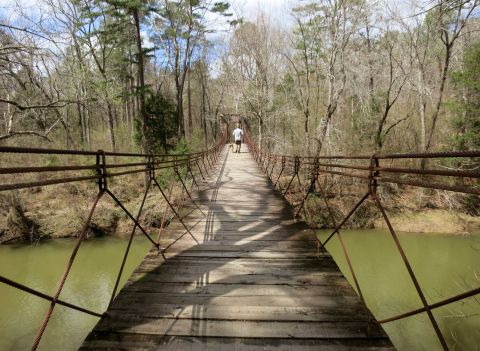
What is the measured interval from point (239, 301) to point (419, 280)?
8786 millimetres

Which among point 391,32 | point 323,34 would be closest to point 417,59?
point 391,32

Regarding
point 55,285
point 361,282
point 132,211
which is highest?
point 132,211

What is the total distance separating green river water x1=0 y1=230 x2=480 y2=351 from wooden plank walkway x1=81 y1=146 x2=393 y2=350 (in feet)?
13.0

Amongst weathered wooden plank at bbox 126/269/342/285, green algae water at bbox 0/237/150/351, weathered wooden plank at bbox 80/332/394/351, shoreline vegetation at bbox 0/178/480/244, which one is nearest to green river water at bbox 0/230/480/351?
green algae water at bbox 0/237/150/351

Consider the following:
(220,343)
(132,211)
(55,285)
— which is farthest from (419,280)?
(132,211)

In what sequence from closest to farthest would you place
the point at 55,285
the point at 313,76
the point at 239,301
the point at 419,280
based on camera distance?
1. the point at 239,301
2. the point at 419,280
3. the point at 55,285
4. the point at 313,76

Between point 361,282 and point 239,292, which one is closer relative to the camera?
point 239,292

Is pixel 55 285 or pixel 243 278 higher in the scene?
pixel 243 278

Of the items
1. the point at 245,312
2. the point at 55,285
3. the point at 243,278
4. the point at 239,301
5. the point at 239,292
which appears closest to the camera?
the point at 245,312

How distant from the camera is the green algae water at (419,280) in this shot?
637 cm

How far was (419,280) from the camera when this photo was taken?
898 cm

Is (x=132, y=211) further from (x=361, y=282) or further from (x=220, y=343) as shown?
(x=220, y=343)

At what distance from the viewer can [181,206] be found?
5.18 metres

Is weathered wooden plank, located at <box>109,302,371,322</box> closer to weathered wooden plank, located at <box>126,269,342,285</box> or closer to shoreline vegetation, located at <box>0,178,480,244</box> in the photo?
weathered wooden plank, located at <box>126,269,342,285</box>
